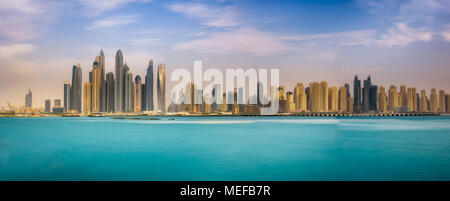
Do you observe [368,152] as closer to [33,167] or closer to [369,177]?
[369,177]

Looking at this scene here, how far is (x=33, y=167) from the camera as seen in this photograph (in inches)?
898

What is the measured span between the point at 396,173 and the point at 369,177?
7.93ft
